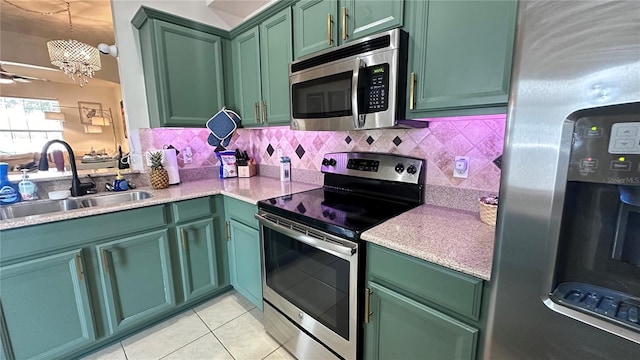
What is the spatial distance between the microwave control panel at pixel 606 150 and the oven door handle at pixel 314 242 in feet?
2.48

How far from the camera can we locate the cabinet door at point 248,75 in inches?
80.8

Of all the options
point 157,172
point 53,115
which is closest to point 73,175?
point 157,172

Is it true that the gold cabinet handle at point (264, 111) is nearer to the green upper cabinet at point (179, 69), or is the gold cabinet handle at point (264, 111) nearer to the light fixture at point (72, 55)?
the green upper cabinet at point (179, 69)

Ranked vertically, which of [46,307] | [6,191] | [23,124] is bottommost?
[46,307]

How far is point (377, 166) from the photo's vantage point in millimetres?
1621

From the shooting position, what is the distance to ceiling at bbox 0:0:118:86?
8.79ft

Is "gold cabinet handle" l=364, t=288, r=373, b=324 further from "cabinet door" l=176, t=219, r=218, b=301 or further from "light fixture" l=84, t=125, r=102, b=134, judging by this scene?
"light fixture" l=84, t=125, r=102, b=134

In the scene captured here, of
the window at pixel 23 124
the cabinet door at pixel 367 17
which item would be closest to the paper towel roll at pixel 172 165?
the cabinet door at pixel 367 17

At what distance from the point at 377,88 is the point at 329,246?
0.77 metres

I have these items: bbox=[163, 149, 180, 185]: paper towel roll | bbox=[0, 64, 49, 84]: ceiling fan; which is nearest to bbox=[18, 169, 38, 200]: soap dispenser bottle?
bbox=[163, 149, 180, 185]: paper towel roll

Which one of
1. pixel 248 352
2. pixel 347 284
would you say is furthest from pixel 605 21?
pixel 248 352

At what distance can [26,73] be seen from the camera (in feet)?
13.4

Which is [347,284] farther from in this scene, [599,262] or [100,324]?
[100,324]

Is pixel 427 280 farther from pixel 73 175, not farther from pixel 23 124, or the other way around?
pixel 23 124
